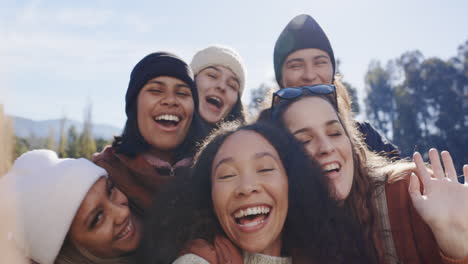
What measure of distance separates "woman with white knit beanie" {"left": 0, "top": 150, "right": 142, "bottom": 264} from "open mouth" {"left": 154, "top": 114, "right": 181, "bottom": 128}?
2.67 feet

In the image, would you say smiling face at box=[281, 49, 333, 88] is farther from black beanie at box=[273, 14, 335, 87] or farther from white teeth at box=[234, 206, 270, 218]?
white teeth at box=[234, 206, 270, 218]

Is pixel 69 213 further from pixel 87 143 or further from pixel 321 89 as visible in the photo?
pixel 87 143

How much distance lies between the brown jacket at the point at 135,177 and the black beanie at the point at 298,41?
2.14 m

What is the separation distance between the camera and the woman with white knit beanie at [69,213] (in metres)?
2.39

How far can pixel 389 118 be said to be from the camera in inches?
1262

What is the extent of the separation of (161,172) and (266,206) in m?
1.31

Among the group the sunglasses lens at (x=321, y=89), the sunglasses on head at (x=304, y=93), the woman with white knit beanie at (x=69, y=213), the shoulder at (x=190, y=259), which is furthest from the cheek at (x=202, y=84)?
the shoulder at (x=190, y=259)

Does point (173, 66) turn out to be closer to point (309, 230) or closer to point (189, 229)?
point (189, 229)

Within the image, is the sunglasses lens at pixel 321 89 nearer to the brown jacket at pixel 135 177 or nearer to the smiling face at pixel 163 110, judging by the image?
the smiling face at pixel 163 110

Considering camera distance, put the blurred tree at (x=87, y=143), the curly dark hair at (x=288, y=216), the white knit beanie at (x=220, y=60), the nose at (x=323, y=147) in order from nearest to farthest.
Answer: the curly dark hair at (x=288, y=216)
the nose at (x=323, y=147)
the white knit beanie at (x=220, y=60)
the blurred tree at (x=87, y=143)

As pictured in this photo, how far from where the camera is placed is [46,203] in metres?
2.39

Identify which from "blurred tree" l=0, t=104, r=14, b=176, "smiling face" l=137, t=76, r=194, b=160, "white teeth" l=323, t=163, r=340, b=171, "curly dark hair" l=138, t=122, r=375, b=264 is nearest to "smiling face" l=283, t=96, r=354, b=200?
"white teeth" l=323, t=163, r=340, b=171

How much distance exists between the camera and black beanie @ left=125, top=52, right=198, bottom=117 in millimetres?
3359

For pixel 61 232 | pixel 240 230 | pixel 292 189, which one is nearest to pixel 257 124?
pixel 292 189
